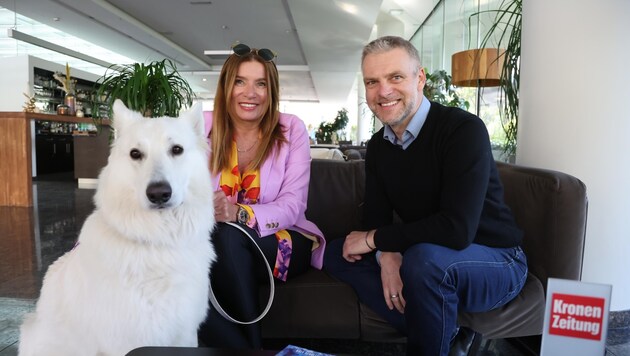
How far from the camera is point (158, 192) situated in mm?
1110

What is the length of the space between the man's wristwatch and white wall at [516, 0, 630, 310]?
1.55 meters

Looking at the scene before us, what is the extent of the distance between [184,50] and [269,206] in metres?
12.5

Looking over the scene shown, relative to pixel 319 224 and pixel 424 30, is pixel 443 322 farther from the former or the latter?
pixel 424 30

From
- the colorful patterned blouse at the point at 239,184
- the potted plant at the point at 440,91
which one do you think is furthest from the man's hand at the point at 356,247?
the potted plant at the point at 440,91

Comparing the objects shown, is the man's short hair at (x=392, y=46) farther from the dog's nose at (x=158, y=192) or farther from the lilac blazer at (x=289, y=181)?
the dog's nose at (x=158, y=192)

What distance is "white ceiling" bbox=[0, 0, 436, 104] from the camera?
317 inches

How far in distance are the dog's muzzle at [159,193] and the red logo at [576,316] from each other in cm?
95

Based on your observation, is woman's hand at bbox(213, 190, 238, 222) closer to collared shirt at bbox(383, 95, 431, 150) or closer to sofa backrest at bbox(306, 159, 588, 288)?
collared shirt at bbox(383, 95, 431, 150)

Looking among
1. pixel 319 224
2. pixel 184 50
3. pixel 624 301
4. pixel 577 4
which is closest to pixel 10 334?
pixel 319 224

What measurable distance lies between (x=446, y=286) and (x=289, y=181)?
80 cm

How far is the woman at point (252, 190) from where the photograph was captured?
58.1 inches

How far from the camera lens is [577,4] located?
189cm

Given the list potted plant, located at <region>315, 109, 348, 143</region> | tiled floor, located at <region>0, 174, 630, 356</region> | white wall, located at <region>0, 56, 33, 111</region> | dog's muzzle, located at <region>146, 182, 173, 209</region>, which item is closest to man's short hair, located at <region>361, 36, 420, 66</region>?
dog's muzzle, located at <region>146, 182, 173, 209</region>

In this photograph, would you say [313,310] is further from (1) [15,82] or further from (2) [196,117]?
(1) [15,82]
